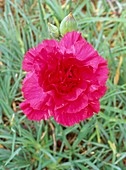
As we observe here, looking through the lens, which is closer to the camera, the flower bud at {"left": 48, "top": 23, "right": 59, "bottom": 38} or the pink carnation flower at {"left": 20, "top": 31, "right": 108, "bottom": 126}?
the pink carnation flower at {"left": 20, "top": 31, "right": 108, "bottom": 126}

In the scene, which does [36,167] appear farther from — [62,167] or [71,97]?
[71,97]

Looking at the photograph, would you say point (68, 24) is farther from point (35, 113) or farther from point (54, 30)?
point (35, 113)

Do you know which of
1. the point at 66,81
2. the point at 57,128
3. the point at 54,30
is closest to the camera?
the point at 66,81

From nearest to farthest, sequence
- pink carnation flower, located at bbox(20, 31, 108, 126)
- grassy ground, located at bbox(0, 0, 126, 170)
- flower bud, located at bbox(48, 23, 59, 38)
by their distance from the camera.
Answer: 1. pink carnation flower, located at bbox(20, 31, 108, 126)
2. flower bud, located at bbox(48, 23, 59, 38)
3. grassy ground, located at bbox(0, 0, 126, 170)

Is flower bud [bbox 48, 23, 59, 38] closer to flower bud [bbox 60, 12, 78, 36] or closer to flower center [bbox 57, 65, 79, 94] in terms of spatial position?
flower bud [bbox 60, 12, 78, 36]

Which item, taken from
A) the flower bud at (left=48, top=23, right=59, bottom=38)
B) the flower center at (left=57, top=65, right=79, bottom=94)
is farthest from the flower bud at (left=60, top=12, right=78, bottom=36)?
the flower center at (left=57, top=65, right=79, bottom=94)

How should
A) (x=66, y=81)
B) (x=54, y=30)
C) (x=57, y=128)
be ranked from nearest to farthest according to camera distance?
(x=66, y=81) → (x=54, y=30) → (x=57, y=128)

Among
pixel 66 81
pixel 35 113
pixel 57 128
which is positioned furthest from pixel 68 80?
pixel 57 128

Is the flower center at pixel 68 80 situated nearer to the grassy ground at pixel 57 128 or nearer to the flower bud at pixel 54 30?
the flower bud at pixel 54 30

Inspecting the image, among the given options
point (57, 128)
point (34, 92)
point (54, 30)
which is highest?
point (54, 30)
